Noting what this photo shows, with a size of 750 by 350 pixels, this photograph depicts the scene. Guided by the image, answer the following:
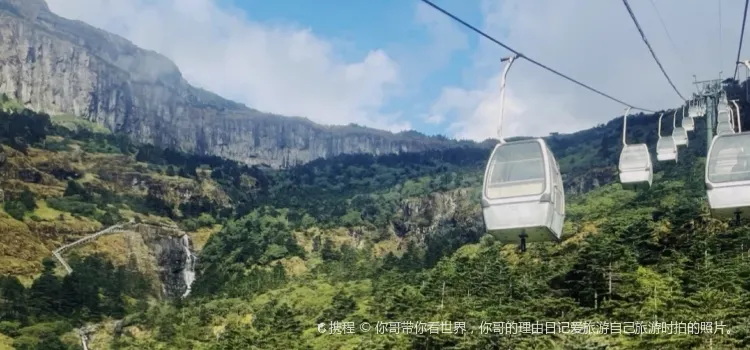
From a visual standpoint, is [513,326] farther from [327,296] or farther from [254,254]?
[254,254]

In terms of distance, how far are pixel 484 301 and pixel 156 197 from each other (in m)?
92.6

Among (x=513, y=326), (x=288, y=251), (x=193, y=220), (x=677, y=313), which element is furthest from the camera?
(x=193, y=220)

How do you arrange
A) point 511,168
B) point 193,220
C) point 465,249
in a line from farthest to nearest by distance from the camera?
1. point 193,220
2. point 465,249
3. point 511,168

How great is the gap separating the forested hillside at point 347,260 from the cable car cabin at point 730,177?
25.1 meters

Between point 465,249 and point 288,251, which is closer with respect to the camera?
point 465,249

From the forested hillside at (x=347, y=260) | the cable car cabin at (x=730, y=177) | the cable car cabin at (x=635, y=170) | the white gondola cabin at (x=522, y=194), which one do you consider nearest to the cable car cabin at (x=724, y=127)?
the cable car cabin at (x=635, y=170)

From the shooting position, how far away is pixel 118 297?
92.8m

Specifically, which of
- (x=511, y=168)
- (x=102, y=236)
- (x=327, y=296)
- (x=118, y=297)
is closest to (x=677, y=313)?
(x=511, y=168)

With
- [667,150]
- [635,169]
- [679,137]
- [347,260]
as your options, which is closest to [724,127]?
[667,150]

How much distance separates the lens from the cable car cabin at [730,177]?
49.8 ft

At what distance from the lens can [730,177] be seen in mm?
15336

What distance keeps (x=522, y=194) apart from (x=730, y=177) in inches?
180

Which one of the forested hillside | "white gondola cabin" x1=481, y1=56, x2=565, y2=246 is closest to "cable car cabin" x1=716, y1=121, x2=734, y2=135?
the forested hillside

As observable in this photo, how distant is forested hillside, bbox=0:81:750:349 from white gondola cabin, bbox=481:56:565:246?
27.6m
